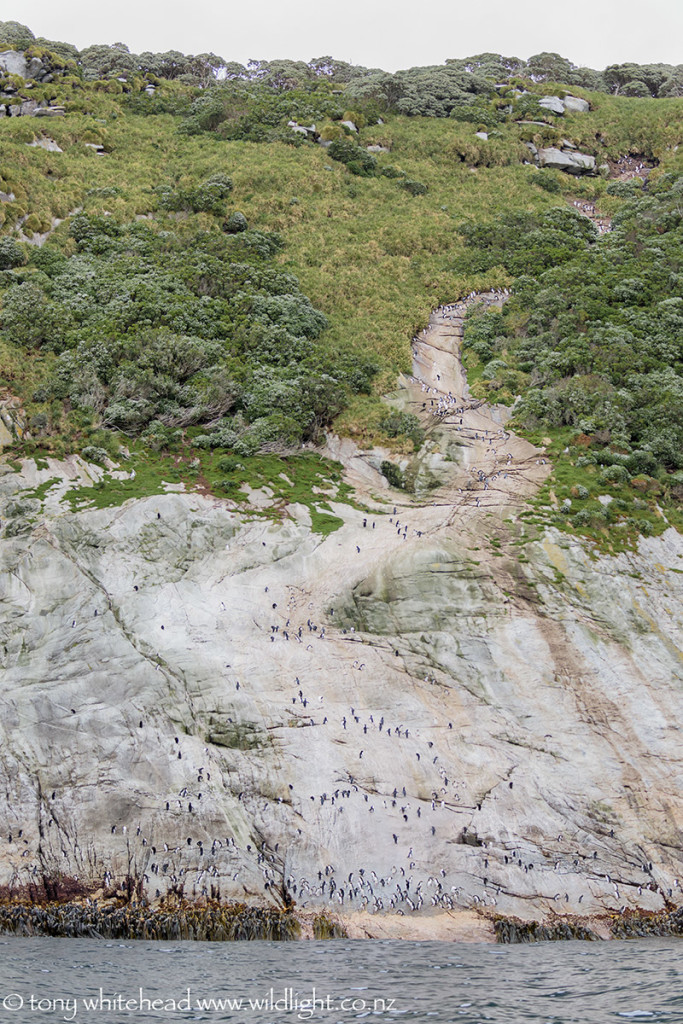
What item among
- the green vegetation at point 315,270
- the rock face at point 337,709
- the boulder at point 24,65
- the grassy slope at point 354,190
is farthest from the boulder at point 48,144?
the rock face at point 337,709

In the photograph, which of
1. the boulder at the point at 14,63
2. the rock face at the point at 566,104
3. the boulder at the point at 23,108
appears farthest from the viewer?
the rock face at the point at 566,104

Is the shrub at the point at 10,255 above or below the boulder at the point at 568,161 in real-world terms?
below

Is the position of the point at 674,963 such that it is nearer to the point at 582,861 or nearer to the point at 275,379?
the point at 582,861

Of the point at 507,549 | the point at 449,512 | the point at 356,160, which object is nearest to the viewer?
the point at 507,549

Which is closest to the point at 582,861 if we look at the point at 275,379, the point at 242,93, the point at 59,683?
the point at 59,683

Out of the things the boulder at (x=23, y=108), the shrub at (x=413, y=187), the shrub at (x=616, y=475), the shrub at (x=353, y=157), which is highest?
the boulder at (x=23, y=108)

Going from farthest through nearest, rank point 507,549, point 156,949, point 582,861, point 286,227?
point 286,227, point 507,549, point 582,861, point 156,949

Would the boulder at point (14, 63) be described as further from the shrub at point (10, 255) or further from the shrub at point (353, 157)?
the shrub at point (10, 255)

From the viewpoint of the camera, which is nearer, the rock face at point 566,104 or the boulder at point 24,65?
the boulder at point 24,65
